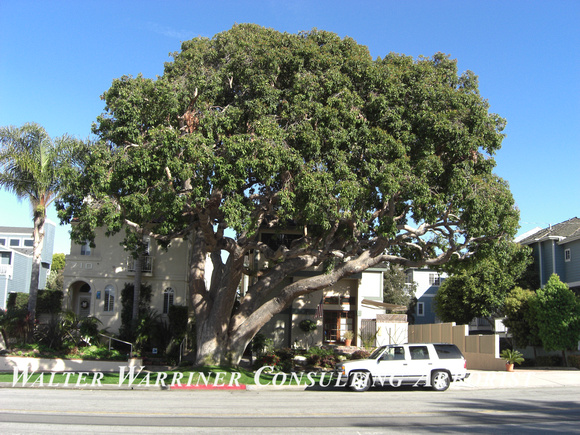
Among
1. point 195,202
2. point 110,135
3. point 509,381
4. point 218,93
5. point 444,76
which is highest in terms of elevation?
point 444,76

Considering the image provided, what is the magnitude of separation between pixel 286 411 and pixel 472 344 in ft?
53.2

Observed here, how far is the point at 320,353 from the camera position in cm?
2506

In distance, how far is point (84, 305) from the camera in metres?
31.6


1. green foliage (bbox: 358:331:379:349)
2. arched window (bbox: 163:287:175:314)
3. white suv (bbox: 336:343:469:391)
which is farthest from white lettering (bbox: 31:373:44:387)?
green foliage (bbox: 358:331:379:349)

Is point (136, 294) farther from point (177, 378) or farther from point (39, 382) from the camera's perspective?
point (177, 378)

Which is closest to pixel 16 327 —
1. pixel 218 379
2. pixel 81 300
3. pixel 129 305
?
pixel 129 305

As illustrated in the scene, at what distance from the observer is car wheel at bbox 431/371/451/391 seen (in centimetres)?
1814

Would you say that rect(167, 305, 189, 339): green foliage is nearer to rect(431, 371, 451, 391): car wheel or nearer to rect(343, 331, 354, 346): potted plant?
rect(343, 331, 354, 346): potted plant

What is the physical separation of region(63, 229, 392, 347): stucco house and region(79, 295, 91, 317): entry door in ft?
1.69

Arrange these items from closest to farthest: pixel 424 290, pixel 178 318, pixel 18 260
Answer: pixel 178 318
pixel 18 260
pixel 424 290

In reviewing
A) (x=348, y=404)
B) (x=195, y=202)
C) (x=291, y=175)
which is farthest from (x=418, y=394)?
(x=195, y=202)

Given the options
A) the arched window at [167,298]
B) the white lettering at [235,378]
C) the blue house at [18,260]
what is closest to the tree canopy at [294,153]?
the white lettering at [235,378]

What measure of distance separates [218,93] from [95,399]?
35.4ft

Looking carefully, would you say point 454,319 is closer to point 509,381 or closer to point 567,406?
point 509,381
